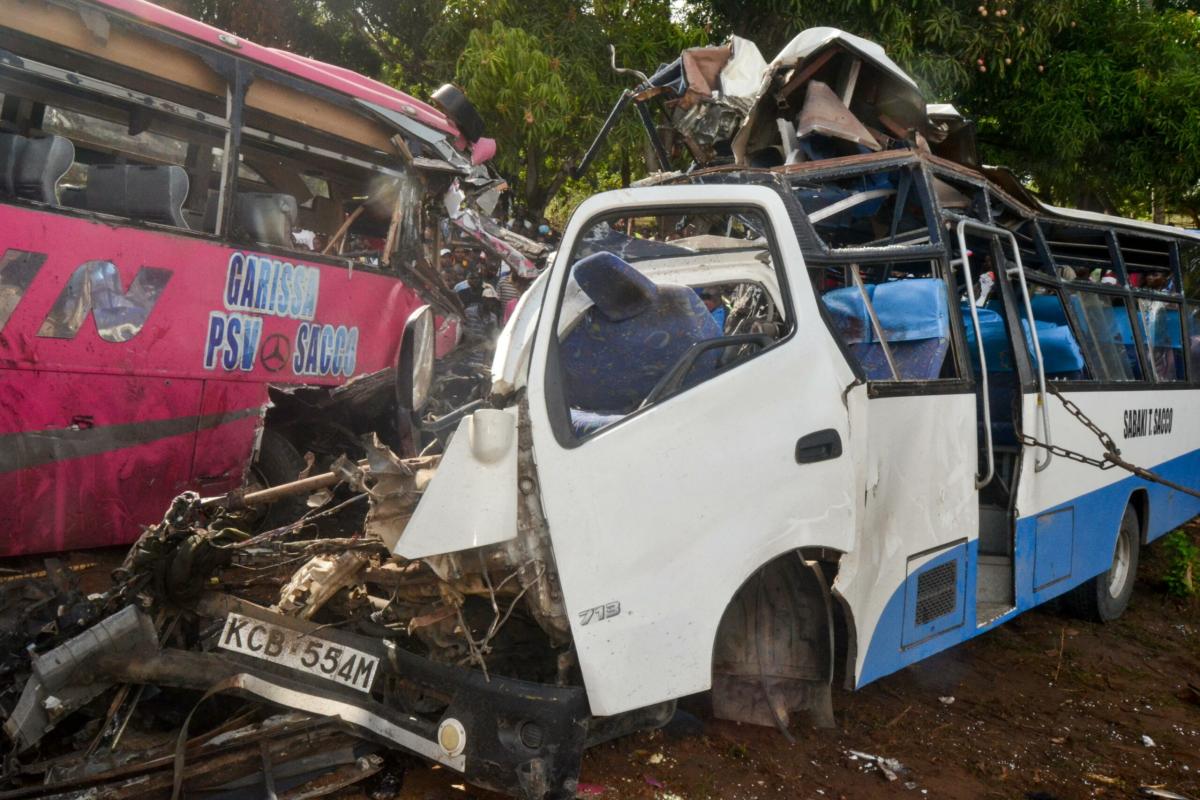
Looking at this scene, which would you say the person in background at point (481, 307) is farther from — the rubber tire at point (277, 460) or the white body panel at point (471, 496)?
the white body panel at point (471, 496)

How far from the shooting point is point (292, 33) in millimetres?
13641

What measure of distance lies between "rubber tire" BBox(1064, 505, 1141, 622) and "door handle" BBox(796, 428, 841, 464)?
334 centimetres

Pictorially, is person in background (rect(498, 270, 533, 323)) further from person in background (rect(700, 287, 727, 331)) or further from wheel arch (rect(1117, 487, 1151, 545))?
wheel arch (rect(1117, 487, 1151, 545))

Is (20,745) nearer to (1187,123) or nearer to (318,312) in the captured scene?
(318,312)

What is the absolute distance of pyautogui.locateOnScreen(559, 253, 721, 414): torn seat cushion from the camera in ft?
10.8

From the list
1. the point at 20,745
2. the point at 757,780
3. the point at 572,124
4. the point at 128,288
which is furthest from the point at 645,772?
the point at 572,124

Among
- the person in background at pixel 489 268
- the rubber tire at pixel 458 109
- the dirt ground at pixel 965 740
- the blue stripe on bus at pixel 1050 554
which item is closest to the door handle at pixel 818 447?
the blue stripe on bus at pixel 1050 554

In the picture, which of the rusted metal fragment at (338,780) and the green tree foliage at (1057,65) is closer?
the rusted metal fragment at (338,780)

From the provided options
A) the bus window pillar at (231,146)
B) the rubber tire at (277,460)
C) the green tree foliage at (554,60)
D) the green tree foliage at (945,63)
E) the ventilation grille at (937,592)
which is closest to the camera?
the ventilation grille at (937,592)

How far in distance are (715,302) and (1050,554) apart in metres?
2.21

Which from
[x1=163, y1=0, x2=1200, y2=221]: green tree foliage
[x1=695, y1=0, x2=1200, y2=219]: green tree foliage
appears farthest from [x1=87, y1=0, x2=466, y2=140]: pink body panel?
[x1=695, y1=0, x2=1200, y2=219]: green tree foliage

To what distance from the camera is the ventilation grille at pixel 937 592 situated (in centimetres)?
386

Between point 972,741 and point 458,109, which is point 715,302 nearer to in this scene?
point 972,741

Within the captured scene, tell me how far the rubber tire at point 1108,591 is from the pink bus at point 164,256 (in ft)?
15.9
